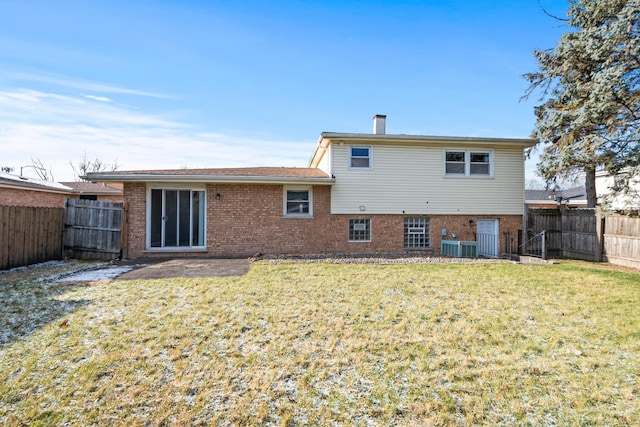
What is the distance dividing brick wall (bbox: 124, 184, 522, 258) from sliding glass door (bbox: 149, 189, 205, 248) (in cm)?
49

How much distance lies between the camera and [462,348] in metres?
3.93

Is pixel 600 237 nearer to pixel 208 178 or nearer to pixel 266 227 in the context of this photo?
pixel 266 227

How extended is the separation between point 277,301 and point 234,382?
8.52ft

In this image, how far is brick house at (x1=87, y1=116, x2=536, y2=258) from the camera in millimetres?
11500

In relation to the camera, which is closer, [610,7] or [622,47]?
[622,47]

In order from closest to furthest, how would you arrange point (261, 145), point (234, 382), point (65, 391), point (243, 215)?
point (65, 391) → point (234, 382) → point (243, 215) → point (261, 145)

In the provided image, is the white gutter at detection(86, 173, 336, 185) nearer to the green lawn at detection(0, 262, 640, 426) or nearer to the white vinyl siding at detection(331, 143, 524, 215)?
the white vinyl siding at detection(331, 143, 524, 215)

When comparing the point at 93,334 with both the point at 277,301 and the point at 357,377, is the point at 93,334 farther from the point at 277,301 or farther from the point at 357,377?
the point at 357,377

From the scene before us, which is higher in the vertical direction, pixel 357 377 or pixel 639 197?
Result: pixel 639 197

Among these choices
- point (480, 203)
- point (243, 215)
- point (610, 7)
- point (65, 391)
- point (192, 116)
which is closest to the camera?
point (65, 391)

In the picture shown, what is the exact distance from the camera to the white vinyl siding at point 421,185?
483 inches

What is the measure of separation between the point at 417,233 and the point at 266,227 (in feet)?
19.1

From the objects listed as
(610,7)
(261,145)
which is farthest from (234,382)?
(261,145)

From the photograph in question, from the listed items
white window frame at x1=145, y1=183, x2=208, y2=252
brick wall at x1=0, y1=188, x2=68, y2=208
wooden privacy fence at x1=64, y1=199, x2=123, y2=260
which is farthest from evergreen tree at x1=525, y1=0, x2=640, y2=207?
brick wall at x1=0, y1=188, x2=68, y2=208
